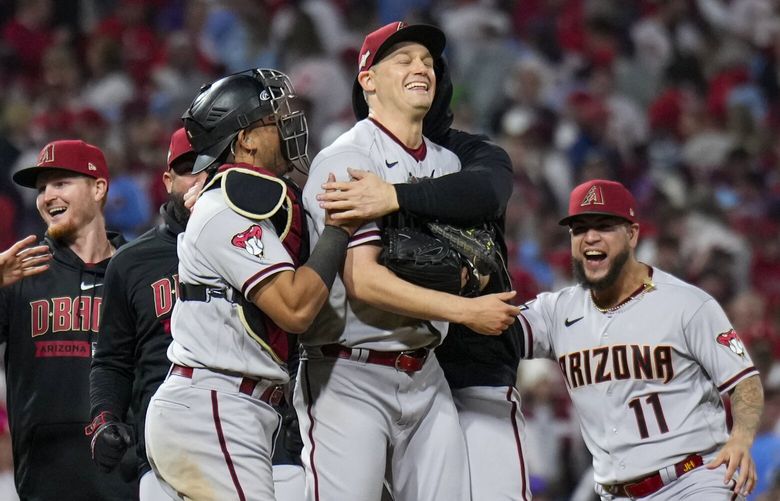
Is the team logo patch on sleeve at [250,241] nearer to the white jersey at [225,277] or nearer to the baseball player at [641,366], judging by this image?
the white jersey at [225,277]

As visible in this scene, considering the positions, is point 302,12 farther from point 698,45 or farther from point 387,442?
point 387,442

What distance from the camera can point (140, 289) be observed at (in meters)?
4.77

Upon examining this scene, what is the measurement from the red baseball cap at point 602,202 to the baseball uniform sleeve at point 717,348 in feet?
1.59

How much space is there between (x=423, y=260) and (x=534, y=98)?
7459 mm

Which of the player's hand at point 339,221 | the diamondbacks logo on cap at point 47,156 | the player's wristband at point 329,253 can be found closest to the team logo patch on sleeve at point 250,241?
the player's wristband at point 329,253

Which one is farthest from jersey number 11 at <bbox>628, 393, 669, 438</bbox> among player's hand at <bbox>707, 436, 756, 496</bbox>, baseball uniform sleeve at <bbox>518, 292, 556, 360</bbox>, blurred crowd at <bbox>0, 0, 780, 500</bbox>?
blurred crowd at <bbox>0, 0, 780, 500</bbox>

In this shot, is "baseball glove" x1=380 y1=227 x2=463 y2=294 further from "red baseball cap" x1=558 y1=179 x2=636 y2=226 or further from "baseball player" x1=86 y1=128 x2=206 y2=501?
"red baseball cap" x1=558 y1=179 x2=636 y2=226

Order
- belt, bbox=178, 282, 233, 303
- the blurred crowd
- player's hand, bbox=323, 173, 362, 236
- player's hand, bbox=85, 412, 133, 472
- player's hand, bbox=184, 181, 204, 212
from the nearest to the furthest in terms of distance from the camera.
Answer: belt, bbox=178, 282, 233, 303
player's hand, bbox=323, 173, 362, 236
player's hand, bbox=85, 412, 133, 472
player's hand, bbox=184, 181, 204, 212
the blurred crowd

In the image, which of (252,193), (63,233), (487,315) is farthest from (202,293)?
(63,233)

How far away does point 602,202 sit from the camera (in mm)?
5188

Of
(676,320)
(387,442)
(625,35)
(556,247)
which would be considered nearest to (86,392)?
(387,442)

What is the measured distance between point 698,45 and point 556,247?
12.6 feet

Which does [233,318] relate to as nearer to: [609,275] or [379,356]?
[379,356]

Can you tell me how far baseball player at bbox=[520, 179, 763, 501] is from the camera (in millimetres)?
4902
